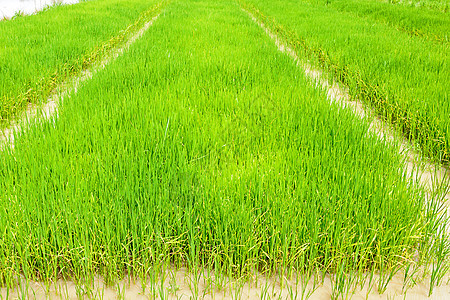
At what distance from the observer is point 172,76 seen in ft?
10.9

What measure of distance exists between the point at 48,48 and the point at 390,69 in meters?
3.67

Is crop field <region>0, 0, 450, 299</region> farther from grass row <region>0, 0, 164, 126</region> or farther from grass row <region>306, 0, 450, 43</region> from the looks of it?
grass row <region>306, 0, 450, 43</region>

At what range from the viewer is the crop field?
1.23 metres

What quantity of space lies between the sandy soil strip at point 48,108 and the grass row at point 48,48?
6 cm

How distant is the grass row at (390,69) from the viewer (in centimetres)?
242

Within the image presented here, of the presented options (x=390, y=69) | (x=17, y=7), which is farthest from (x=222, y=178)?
(x=17, y=7)

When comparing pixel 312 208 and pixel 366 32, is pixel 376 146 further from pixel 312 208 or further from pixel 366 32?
pixel 366 32

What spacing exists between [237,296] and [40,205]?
0.82m

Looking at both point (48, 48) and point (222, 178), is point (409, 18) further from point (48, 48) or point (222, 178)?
point (222, 178)

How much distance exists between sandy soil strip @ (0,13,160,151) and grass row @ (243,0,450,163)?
217 centimetres

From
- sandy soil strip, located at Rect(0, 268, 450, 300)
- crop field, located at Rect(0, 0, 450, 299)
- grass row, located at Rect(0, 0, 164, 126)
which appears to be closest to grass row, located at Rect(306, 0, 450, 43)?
crop field, located at Rect(0, 0, 450, 299)

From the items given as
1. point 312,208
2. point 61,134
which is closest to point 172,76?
point 61,134

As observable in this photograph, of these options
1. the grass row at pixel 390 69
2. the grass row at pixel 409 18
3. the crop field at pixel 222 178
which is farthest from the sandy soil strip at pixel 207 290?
the grass row at pixel 409 18

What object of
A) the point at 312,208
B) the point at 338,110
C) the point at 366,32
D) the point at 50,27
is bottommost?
the point at 312,208
